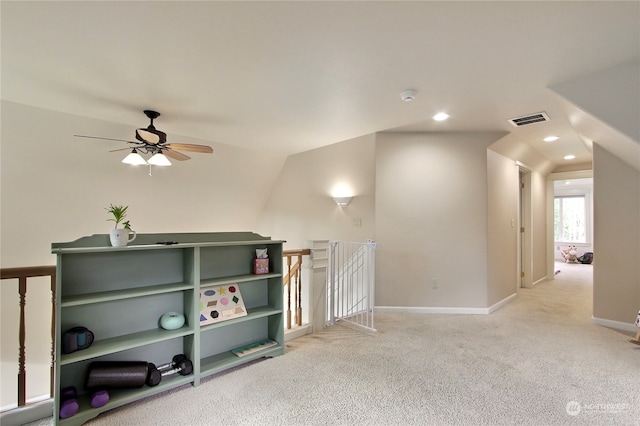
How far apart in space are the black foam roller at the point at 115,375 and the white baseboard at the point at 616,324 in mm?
4842

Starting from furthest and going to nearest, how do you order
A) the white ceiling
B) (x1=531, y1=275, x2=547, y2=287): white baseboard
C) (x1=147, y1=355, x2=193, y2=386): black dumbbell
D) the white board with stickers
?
(x1=531, y1=275, x2=547, y2=287): white baseboard, the white board with stickers, (x1=147, y1=355, x2=193, y2=386): black dumbbell, the white ceiling

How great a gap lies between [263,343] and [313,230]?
2499 mm

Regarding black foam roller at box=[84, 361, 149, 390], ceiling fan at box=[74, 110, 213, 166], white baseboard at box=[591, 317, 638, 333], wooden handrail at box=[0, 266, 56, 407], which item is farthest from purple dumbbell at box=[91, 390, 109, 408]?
white baseboard at box=[591, 317, 638, 333]

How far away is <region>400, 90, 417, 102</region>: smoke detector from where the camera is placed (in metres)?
2.75

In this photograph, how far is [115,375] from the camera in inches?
79.4

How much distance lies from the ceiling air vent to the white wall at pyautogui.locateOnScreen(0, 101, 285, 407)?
369 cm

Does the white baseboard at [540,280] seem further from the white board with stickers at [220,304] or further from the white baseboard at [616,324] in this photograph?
the white board with stickers at [220,304]

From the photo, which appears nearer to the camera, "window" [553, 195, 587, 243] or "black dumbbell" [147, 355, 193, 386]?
"black dumbbell" [147, 355, 193, 386]


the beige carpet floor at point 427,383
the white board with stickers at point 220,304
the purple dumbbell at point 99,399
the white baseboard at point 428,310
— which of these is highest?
the white board with stickers at point 220,304

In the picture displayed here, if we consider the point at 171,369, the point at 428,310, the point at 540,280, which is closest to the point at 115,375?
the point at 171,369

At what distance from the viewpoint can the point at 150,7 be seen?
1.70 meters

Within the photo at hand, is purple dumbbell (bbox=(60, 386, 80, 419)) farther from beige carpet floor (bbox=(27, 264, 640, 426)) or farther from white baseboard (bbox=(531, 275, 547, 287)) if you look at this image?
white baseboard (bbox=(531, 275, 547, 287))

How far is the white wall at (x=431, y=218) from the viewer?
4.05 meters

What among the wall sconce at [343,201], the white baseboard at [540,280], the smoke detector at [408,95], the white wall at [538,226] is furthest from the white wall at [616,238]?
the wall sconce at [343,201]
